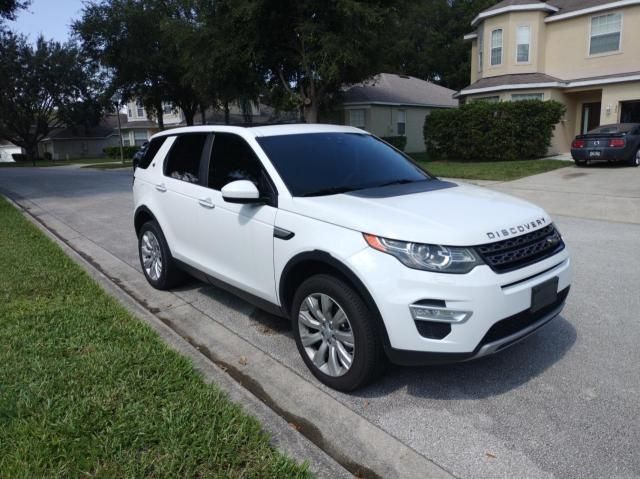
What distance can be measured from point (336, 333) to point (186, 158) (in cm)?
265

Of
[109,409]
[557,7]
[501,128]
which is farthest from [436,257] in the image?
[557,7]

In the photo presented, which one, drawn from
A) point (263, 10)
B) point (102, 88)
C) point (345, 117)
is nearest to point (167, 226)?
point (263, 10)

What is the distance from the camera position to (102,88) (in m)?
36.3

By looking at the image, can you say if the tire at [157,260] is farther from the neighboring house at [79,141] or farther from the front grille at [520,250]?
the neighboring house at [79,141]

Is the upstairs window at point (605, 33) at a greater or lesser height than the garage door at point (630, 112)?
greater

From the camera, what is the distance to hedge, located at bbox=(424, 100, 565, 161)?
1986 centimetres

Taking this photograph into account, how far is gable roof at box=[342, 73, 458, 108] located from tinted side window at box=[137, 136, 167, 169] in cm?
2228

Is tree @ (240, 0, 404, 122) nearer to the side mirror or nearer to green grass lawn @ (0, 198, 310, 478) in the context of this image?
the side mirror

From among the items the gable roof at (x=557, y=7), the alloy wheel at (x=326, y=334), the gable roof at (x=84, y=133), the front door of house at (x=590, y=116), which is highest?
the gable roof at (x=557, y=7)

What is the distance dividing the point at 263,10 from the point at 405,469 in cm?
1932

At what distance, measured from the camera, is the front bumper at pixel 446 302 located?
3.03 meters

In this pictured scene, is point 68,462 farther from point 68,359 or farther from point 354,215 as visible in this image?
point 354,215

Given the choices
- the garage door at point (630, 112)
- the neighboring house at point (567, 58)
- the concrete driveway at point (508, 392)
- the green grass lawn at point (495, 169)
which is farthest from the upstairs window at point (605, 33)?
the concrete driveway at point (508, 392)

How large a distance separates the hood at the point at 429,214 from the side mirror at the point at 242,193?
1.03 feet
